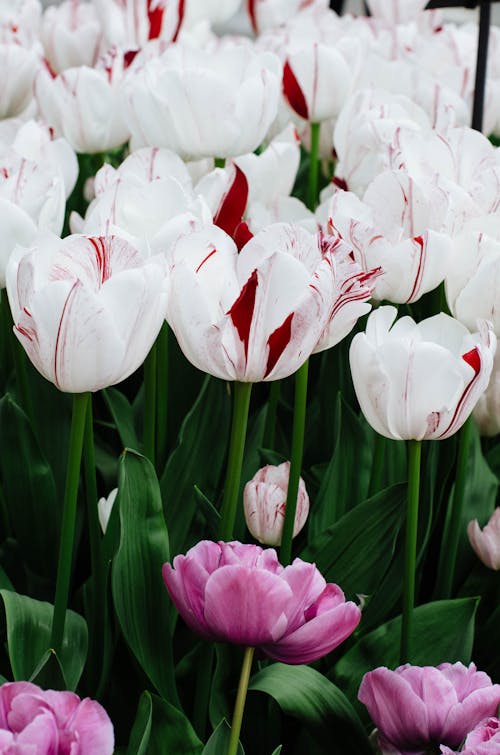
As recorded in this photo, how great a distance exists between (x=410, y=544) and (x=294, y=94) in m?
0.59

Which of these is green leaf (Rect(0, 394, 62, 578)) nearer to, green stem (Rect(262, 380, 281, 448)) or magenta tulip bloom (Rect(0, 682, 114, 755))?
green stem (Rect(262, 380, 281, 448))

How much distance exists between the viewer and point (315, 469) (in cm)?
81

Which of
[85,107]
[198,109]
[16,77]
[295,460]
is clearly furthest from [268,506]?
Result: [16,77]

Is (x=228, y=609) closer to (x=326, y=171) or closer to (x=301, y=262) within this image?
(x=301, y=262)

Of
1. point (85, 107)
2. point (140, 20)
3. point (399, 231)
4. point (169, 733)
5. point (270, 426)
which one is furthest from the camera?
point (140, 20)

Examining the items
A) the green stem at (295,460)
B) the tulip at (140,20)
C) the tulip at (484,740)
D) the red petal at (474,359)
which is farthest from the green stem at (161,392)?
the tulip at (140,20)

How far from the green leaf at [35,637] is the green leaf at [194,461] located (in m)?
0.10

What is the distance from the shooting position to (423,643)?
26.0 inches

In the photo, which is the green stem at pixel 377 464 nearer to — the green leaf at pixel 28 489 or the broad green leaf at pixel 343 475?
the broad green leaf at pixel 343 475

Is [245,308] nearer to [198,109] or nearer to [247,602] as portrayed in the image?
[247,602]

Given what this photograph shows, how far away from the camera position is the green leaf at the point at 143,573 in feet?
1.90

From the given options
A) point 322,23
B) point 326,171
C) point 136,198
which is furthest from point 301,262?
point 322,23

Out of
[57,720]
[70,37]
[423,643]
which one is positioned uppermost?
[70,37]

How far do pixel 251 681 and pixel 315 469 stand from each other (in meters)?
0.24
